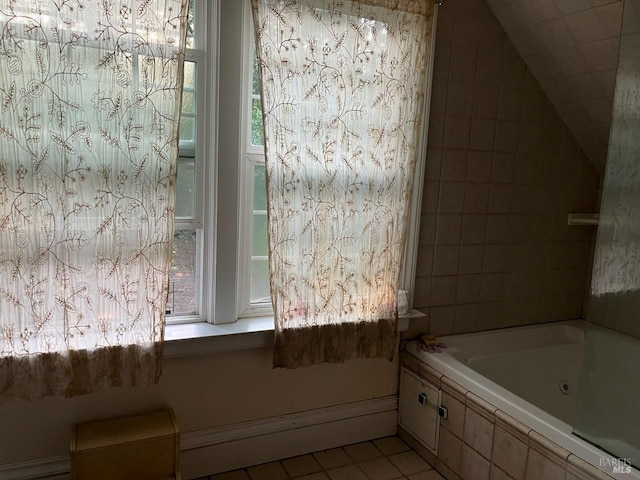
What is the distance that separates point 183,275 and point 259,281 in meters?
0.34

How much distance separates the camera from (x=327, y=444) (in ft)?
7.93

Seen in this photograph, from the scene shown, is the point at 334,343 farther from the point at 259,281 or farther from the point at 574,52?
the point at 574,52

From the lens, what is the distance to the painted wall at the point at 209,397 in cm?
185

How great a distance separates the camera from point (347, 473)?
2.23 m

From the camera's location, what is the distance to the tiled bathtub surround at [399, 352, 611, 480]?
1698 mm

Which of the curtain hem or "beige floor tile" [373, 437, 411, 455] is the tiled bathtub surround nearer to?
"beige floor tile" [373, 437, 411, 455]

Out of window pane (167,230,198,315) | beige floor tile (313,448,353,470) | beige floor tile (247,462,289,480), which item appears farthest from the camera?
beige floor tile (313,448,353,470)

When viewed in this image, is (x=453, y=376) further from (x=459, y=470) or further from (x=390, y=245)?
(x=390, y=245)

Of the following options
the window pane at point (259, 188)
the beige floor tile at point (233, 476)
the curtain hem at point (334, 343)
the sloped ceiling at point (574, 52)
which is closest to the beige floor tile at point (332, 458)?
the beige floor tile at point (233, 476)

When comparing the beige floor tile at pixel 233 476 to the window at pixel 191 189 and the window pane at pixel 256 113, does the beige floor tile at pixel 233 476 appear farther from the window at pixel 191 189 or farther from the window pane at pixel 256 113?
the window pane at pixel 256 113

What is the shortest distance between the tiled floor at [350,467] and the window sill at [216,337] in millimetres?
599

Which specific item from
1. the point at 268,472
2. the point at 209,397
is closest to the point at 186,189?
the point at 209,397

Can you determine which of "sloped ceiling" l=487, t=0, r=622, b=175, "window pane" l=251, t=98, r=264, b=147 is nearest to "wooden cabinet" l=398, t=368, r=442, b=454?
"window pane" l=251, t=98, r=264, b=147

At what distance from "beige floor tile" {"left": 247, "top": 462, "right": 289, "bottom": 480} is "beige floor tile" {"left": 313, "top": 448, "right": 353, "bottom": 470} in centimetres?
20
